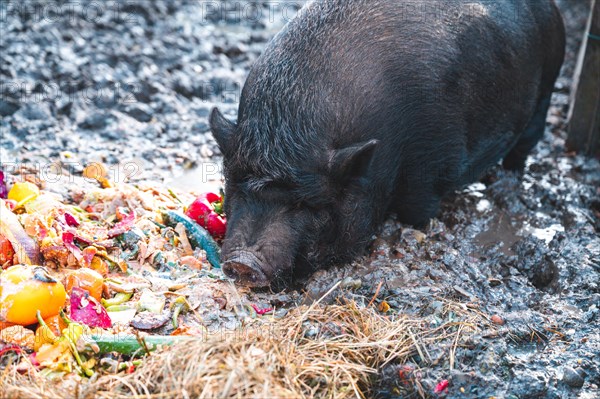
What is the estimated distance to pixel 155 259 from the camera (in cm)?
464

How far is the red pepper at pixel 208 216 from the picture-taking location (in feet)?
16.3

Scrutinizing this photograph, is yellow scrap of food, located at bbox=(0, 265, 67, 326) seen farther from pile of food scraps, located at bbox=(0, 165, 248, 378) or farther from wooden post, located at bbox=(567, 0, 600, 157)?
wooden post, located at bbox=(567, 0, 600, 157)

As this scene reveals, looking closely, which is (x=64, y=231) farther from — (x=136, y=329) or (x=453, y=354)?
(x=453, y=354)

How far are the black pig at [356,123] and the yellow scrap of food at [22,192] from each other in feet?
4.40

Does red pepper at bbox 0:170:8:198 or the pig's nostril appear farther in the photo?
red pepper at bbox 0:170:8:198

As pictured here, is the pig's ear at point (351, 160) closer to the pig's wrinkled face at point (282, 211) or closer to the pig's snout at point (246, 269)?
the pig's wrinkled face at point (282, 211)

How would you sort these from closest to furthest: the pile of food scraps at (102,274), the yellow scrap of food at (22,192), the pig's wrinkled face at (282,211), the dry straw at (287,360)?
the dry straw at (287,360) < the pile of food scraps at (102,274) < the pig's wrinkled face at (282,211) < the yellow scrap of food at (22,192)

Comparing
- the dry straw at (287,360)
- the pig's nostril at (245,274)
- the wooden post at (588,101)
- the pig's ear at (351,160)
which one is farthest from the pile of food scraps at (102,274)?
the wooden post at (588,101)

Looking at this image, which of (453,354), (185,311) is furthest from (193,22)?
(453,354)

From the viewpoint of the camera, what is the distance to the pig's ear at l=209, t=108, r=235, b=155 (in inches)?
177

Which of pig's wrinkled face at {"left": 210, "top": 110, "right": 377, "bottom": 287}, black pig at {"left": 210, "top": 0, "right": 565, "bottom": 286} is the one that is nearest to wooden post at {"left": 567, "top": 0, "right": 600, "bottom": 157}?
black pig at {"left": 210, "top": 0, "right": 565, "bottom": 286}

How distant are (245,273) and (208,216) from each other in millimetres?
869

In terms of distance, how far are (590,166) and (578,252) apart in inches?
65.9

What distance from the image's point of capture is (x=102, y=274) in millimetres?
4422
